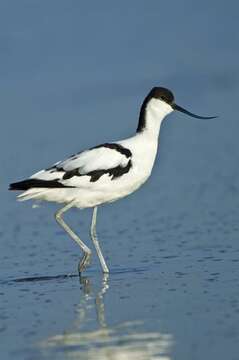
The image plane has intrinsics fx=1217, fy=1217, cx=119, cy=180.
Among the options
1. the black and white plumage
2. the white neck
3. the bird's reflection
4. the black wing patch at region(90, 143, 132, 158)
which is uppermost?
the white neck

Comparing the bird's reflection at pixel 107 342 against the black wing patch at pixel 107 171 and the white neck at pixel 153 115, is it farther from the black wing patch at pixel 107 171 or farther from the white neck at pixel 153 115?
the white neck at pixel 153 115

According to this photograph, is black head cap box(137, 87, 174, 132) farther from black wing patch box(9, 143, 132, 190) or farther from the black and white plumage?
black wing patch box(9, 143, 132, 190)

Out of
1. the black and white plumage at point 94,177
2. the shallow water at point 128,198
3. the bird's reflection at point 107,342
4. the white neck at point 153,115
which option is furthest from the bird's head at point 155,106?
the bird's reflection at point 107,342

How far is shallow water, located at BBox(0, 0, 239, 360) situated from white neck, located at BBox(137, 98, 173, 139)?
2.99 ft

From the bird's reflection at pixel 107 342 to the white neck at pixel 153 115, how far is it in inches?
114

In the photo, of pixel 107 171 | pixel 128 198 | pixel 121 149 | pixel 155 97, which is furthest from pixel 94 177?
pixel 128 198

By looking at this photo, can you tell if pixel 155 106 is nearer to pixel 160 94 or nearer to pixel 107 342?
pixel 160 94

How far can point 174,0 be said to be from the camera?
74.5ft

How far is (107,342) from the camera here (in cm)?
675

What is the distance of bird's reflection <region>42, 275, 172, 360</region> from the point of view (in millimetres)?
6516

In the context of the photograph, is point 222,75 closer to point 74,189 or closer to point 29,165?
point 29,165

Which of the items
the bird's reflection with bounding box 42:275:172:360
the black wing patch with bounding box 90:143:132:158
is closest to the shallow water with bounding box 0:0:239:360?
the bird's reflection with bounding box 42:275:172:360

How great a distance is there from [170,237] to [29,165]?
4115 mm

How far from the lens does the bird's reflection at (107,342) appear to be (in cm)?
652
